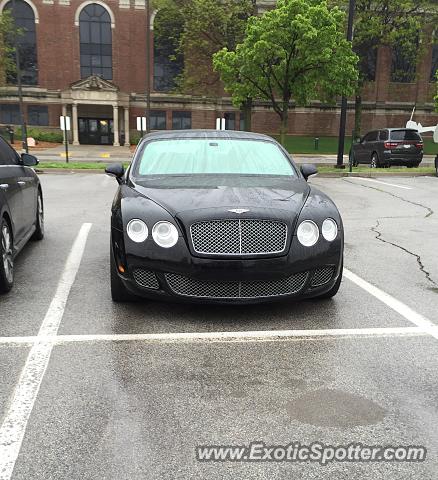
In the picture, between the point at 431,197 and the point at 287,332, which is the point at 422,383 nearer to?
the point at 287,332

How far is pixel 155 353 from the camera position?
367cm

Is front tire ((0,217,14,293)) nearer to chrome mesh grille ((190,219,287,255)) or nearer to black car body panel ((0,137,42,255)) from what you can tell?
black car body panel ((0,137,42,255))

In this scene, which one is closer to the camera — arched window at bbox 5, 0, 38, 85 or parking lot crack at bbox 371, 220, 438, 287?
parking lot crack at bbox 371, 220, 438, 287

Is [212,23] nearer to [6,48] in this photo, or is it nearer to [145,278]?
[6,48]

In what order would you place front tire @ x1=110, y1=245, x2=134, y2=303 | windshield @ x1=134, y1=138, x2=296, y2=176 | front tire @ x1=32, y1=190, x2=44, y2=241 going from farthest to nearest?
front tire @ x1=32, y1=190, x2=44, y2=241
windshield @ x1=134, y1=138, x2=296, y2=176
front tire @ x1=110, y1=245, x2=134, y2=303

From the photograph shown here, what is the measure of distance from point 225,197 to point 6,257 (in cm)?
230

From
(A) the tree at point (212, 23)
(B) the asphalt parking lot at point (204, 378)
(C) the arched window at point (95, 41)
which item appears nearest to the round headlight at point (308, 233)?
(B) the asphalt parking lot at point (204, 378)

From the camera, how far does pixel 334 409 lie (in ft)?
9.67

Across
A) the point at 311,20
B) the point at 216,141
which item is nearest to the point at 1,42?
the point at 311,20

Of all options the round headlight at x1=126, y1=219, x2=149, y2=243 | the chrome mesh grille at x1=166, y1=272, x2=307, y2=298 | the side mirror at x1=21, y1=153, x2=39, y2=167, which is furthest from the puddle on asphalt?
the side mirror at x1=21, y1=153, x2=39, y2=167

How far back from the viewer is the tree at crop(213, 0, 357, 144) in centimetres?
2075

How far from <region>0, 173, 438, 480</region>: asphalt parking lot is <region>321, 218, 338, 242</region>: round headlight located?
2.37ft

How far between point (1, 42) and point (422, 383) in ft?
157

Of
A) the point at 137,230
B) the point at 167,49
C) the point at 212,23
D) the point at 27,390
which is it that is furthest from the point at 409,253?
the point at 167,49
